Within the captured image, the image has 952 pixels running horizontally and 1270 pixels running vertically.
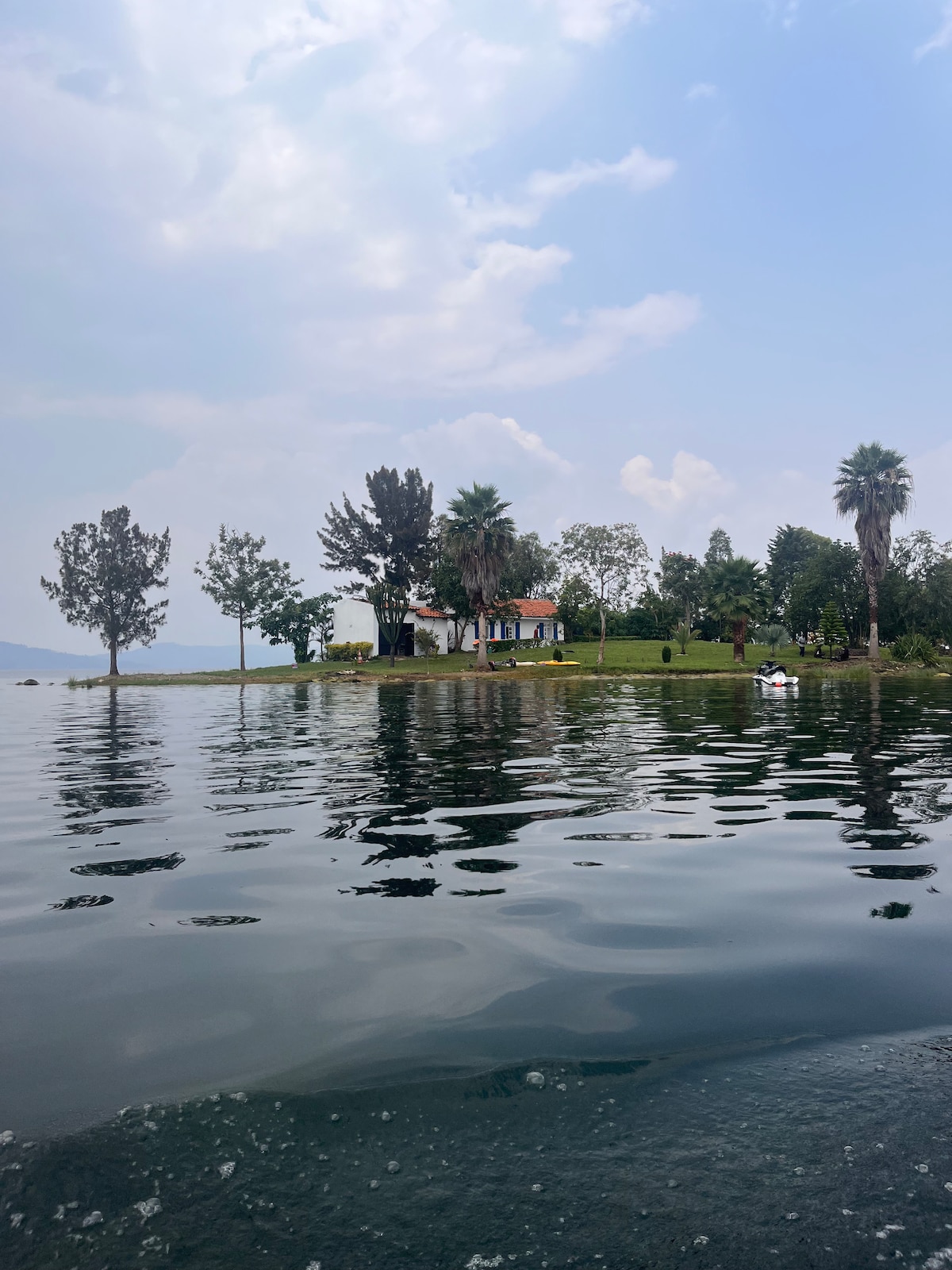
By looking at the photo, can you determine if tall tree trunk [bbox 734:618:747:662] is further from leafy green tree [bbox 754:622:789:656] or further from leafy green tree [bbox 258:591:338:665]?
leafy green tree [bbox 258:591:338:665]

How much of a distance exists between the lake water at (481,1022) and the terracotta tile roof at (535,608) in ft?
264

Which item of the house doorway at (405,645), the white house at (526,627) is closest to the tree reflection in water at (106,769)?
the house doorway at (405,645)

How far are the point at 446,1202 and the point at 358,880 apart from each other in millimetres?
4159

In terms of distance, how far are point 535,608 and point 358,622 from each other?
23491 mm

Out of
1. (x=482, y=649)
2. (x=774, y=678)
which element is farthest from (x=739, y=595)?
(x=482, y=649)

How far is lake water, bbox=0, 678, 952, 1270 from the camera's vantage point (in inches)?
98.6

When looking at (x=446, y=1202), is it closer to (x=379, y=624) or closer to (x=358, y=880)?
(x=358, y=880)

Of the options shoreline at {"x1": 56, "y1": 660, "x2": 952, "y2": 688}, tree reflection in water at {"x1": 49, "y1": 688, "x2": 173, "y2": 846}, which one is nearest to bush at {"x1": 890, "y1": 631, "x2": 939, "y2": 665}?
shoreline at {"x1": 56, "y1": 660, "x2": 952, "y2": 688}

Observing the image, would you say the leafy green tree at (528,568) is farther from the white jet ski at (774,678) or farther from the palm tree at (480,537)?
the white jet ski at (774,678)

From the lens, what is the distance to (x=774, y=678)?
48531 millimetres

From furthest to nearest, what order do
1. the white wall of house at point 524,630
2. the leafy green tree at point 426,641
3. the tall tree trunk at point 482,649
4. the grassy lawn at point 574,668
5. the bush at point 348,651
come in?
the white wall of house at point 524,630, the leafy green tree at point 426,641, the bush at point 348,651, the tall tree trunk at point 482,649, the grassy lawn at point 574,668

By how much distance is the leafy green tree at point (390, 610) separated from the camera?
3071 inches

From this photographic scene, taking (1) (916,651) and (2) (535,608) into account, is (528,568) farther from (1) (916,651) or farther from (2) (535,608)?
(1) (916,651)

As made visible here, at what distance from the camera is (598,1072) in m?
3.40
